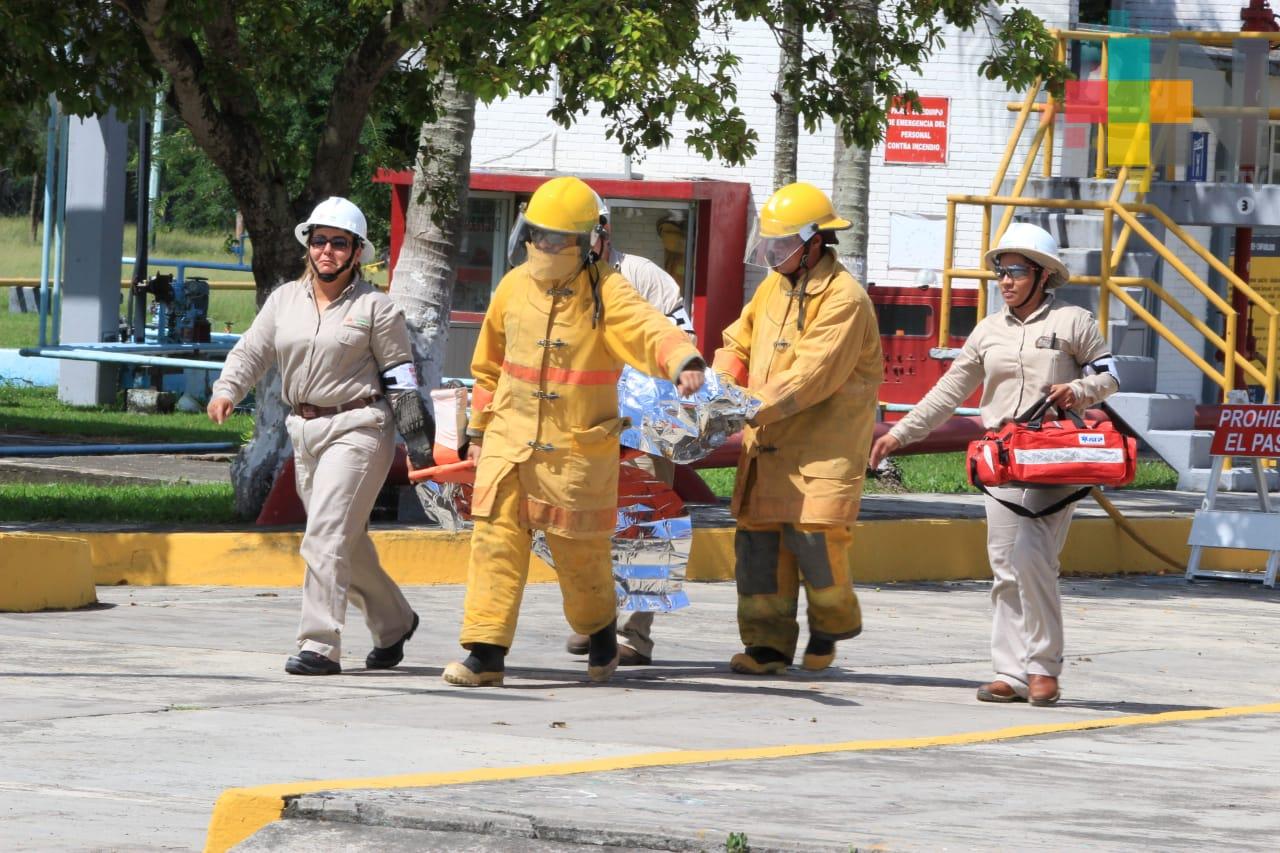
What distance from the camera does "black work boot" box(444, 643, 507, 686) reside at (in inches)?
321

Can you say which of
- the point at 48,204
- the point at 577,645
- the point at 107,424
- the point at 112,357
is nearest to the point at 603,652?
the point at 577,645

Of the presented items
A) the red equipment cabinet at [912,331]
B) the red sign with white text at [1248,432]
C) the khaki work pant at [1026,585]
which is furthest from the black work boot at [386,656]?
the red equipment cabinet at [912,331]

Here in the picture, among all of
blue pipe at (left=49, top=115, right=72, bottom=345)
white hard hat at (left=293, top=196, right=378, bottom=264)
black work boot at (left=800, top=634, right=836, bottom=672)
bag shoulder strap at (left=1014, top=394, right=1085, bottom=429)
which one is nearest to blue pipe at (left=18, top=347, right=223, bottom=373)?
blue pipe at (left=49, top=115, right=72, bottom=345)

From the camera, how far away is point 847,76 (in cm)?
1397

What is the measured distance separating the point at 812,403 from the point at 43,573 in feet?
13.6

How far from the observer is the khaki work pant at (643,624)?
905cm

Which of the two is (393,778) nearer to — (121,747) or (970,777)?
(121,747)

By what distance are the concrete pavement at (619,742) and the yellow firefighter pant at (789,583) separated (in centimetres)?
24

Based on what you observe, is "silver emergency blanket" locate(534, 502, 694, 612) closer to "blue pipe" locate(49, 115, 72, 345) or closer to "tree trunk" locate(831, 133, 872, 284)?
"tree trunk" locate(831, 133, 872, 284)

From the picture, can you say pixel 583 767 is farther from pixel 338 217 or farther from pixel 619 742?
pixel 338 217

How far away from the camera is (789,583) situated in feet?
29.3

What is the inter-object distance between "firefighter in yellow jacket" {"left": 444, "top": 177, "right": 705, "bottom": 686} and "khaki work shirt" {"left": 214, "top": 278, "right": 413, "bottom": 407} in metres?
0.51

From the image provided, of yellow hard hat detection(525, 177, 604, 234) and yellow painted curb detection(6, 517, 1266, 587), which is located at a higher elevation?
yellow hard hat detection(525, 177, 604, 234)

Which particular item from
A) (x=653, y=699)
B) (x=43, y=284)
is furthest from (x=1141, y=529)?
(x=43, y=284)
